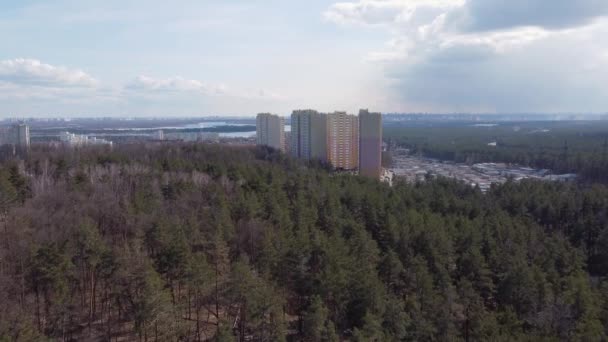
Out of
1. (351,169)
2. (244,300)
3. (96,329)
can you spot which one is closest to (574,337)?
(244,300)

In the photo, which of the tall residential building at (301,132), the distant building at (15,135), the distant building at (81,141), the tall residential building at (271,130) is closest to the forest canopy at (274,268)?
the tall residential building at (301,132)

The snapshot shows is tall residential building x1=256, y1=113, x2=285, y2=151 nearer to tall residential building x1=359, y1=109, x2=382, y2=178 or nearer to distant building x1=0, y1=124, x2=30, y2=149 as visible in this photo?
tall residential building x1=359, y1=109, x2=382, y2=178

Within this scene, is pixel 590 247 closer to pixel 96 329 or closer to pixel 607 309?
pixel 607 309

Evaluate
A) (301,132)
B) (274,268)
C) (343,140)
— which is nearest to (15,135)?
(301,132)

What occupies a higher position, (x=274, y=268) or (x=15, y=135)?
(x=15, y=135)

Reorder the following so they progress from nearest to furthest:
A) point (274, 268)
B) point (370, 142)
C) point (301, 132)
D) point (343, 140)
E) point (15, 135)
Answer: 1. point (274, 268)
2. point (370, 142)
3. point (343, 140)
4. point (301, 132)
5. point (15, 135)

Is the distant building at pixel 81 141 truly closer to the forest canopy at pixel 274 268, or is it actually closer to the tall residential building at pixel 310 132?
the tall residential building at pixel 310 132

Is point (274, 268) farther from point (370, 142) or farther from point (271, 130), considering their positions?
point (271, 130)
